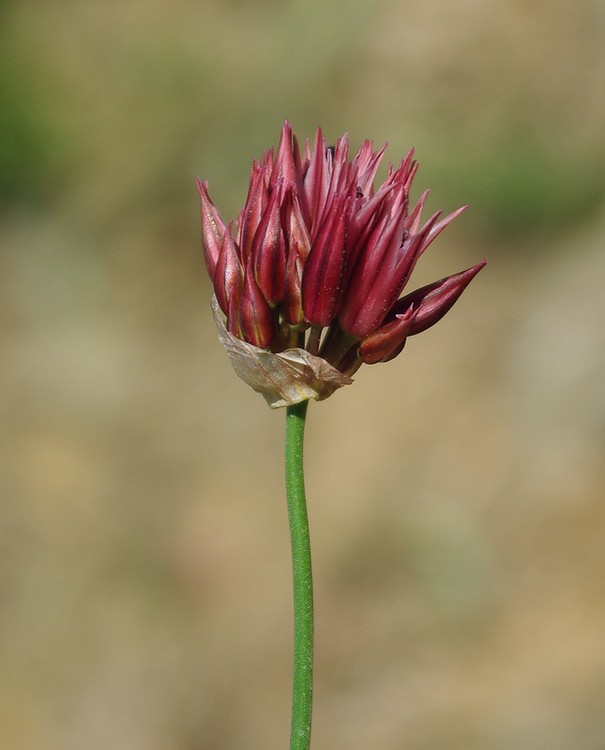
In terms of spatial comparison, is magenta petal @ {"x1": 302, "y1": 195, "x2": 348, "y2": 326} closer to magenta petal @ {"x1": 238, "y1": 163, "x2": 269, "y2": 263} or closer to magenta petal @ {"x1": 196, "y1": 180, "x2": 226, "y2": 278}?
magenta petal @ {"x1": 238, "y1": 163, "x2": 269, "y2": 263}

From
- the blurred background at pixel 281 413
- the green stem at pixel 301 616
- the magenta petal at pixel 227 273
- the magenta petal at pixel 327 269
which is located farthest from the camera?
the blurred background at pixel 281 413

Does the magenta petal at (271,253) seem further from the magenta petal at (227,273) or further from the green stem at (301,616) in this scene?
the green stem at (301,616)

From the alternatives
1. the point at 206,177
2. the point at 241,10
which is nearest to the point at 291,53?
the point at 241,10

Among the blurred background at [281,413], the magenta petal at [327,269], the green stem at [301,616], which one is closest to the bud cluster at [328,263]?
the magenta petal at [327,269]

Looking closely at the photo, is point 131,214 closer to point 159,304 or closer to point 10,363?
point 159,304

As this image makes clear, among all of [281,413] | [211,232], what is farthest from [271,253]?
[281,413]

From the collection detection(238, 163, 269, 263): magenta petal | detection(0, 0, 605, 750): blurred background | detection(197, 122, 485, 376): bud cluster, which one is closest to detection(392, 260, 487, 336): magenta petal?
detection(197, 122, 485, 376): bud cluster

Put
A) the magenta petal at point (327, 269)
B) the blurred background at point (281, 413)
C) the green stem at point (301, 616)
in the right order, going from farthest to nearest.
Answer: the blurred background at point (281, 413) → the magenta petal at point (327, 269) → the green stem at point (301, 616)
